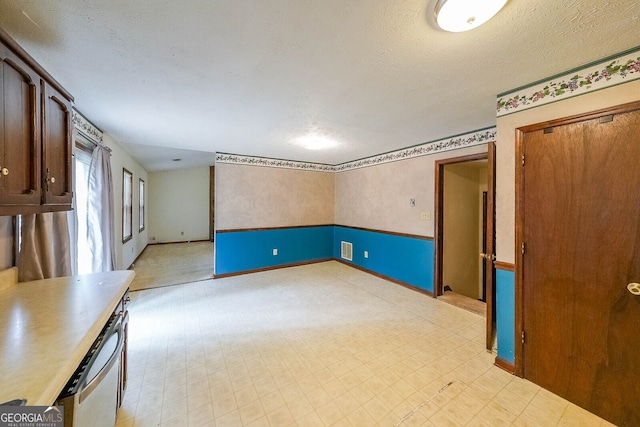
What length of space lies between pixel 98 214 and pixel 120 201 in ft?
5.04

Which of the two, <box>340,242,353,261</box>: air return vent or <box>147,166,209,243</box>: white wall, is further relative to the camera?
<box>147,166,209,243</box>: white wall

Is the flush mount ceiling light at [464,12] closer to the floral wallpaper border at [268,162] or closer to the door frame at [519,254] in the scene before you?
the door frame at [519,254]

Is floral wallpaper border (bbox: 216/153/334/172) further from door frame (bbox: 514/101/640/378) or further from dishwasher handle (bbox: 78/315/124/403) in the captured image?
door frame (bbox: 514/101/640/378)

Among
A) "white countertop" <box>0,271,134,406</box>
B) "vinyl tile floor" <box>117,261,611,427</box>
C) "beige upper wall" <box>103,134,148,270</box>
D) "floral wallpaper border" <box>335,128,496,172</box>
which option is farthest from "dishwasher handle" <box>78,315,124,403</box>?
"floral wallpaper border" <box>335,128,496,172</box>

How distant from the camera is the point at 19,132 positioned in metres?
1.11

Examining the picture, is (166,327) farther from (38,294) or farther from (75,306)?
(75,306)

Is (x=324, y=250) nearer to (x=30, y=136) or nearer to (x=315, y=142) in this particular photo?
(x=315, y=142)

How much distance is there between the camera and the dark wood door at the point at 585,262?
137 cm

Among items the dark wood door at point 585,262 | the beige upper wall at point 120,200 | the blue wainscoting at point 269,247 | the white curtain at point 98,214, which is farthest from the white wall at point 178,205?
the dark wood door at point 585,262

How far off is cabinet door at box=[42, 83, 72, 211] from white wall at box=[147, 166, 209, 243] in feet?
22.1

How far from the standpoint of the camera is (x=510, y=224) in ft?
6.10

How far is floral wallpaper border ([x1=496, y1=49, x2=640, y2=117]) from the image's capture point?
4.53 feet

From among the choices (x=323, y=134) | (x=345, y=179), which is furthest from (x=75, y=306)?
(x=345, y=179)

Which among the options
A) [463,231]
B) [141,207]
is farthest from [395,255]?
[141,207]
